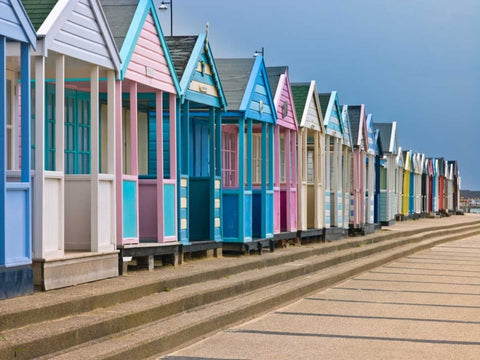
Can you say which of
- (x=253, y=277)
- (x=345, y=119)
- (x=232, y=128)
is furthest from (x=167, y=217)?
(x=345, y=119)

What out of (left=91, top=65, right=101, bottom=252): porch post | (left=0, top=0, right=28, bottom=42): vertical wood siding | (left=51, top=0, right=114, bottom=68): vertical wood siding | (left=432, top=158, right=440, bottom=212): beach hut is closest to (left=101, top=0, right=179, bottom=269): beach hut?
(left=51, top=0, right=114, bottom=68): vertical wood siding

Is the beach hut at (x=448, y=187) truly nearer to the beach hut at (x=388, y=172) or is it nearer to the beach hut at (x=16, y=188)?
the beach hut at (x=388, y=172)

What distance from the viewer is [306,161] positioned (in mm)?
20172

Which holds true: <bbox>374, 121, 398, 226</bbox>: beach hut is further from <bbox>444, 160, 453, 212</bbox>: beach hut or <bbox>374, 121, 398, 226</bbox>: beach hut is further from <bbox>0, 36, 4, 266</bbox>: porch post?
<bbox>0, 36, 4, 266</bbox>: porch post

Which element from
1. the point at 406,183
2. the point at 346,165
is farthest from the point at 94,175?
the point at 406,183

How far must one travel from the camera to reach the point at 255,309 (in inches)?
426

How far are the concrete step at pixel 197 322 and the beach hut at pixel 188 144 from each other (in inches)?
60.3

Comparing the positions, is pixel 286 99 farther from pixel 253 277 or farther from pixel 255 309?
pixel 255 309

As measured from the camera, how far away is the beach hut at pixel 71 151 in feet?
29.7

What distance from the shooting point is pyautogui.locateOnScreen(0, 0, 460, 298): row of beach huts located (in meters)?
8.98

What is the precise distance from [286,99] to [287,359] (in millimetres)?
10699

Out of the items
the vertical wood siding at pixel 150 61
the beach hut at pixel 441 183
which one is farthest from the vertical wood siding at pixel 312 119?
the beach hut at pixel 441 183

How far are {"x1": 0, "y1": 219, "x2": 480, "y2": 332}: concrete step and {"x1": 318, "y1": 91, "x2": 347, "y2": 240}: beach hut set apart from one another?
19.2 ft

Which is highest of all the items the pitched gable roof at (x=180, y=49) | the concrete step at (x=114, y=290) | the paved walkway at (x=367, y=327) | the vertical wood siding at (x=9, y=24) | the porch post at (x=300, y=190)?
the pitched gable roof at (x=180, y=49)
